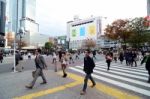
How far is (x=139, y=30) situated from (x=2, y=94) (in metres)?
44.1

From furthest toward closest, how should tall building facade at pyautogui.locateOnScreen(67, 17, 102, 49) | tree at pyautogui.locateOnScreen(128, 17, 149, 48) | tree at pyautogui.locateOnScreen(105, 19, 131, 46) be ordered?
tall building facade at pyautogui.locateOnScreen(67, 17, 102, 49), tree at pyautogui.locateOnScreen(105, 19, 131, 46), tree at pyautogui.locateOnScreen(128, 17, 149, 48)

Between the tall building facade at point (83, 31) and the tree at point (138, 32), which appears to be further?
the tall building facade at point (83, 31)

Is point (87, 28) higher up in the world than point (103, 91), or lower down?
higher up

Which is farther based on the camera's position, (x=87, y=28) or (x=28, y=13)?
(x=87, y=28)

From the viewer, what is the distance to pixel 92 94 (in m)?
7.91

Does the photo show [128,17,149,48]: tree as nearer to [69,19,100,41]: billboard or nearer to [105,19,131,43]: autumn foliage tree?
[105,19,131,43]: autumn foliage tree

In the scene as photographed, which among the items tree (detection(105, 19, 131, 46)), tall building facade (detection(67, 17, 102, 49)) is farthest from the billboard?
tree (detection(105, 19, 131, 46))

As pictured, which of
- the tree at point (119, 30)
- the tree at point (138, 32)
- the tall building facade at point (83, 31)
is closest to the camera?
the tree at point (138, 32)

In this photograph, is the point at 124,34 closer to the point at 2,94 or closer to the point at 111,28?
the point at 111,28

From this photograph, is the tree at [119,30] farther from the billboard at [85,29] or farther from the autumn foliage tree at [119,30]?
Answer: the billboard at [85,29]

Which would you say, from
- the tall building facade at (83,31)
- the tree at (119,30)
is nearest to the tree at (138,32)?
the tree at (119,30)

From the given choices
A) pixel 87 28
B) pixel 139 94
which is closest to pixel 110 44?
pixel 87 28

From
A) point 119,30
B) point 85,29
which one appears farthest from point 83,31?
point 119,30

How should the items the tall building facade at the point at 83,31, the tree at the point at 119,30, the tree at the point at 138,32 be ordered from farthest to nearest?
the tall building facade at the point at 83,31, the tree at the point at 119,30, the tree at the point at 138,32
